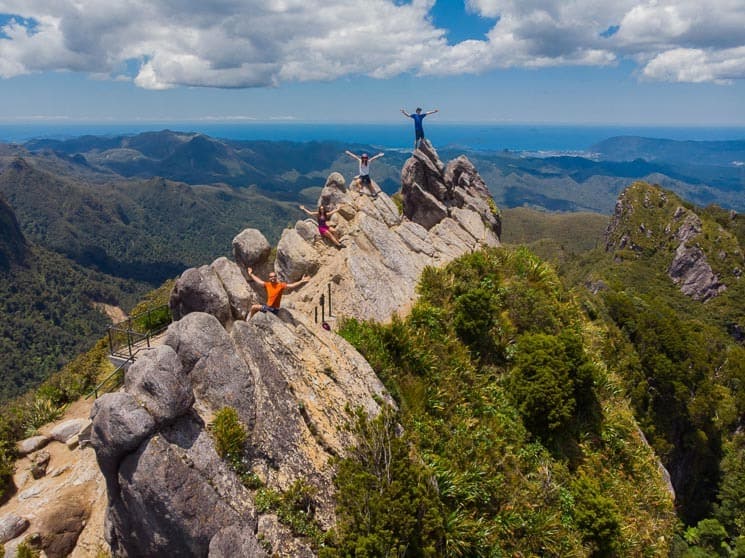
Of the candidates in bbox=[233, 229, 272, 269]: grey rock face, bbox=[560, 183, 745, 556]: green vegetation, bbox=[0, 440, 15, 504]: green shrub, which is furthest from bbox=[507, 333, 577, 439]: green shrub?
bbox=[0, 440, 15, 504]: green shrub

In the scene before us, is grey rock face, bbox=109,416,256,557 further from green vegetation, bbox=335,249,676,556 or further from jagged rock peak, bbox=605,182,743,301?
jagged rock peak, bbox=605,182,743,301

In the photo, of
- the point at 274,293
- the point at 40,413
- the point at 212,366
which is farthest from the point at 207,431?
the point at 40,413

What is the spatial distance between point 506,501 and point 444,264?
14.1m

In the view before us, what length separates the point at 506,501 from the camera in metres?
14.4

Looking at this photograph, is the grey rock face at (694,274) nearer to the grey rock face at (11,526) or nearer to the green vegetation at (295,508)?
the green vegetation at (295,508)

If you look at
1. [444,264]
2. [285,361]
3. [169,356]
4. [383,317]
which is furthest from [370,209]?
[169,356]

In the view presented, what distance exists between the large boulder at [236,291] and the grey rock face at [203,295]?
1.06ft

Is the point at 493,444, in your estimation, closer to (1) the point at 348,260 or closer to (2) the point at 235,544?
(2) the point at 235,544

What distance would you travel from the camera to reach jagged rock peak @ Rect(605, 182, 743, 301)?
121906mm

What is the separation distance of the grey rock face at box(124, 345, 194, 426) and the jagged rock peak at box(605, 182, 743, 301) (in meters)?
146

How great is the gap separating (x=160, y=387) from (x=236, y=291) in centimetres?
703

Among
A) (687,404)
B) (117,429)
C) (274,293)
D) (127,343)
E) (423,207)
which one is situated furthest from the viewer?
(687,404)

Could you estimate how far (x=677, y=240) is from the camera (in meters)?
138

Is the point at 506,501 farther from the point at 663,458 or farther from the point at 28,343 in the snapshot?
the point at 28,343
